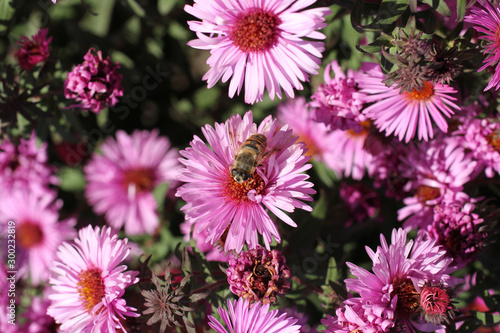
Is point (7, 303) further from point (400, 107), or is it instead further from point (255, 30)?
point (400, 107)

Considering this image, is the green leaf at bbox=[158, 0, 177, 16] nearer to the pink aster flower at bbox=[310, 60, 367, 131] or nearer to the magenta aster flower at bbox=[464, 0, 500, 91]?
the pink aster flower at bbox=[310, 60, 367, 131]

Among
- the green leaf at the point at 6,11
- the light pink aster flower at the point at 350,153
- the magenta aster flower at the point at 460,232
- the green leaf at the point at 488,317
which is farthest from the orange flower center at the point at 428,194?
the green leaf at the point at 6,11

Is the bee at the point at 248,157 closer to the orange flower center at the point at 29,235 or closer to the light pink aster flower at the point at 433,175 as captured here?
the light pink aster flower at the point at 433,175

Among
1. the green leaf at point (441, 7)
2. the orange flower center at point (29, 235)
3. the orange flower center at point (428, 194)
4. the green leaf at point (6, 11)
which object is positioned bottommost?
the orange flower center at point (428, 194)

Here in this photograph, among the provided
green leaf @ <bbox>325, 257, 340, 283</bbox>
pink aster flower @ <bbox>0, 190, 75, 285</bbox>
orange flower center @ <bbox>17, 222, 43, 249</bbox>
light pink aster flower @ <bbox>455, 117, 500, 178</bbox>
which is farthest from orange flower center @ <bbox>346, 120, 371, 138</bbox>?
orange flower center @ <bbox>17, 222, 43, 249</bbox>

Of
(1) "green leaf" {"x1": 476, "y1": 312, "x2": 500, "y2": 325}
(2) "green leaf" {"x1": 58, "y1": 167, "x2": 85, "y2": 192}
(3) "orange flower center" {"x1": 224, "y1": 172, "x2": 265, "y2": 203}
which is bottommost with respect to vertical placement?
(1) "green leaf" {"x1": 476, "y1": 312, "x2": 500, "y2": 325}

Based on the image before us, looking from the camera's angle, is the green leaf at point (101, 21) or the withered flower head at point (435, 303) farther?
the green leaf at point (101, 21)

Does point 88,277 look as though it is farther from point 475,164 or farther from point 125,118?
point 475,164
